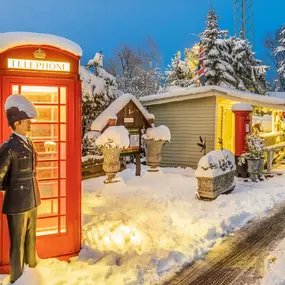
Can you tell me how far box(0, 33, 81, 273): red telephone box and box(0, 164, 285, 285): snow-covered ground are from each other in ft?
1.47

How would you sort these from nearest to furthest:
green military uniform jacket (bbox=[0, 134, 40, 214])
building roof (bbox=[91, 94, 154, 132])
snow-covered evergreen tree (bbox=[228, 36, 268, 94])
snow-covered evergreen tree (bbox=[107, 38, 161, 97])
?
green military uniform jacket (bbox=[0, 134, 40, 214]) < building roof (bbox=[91, 94, 154, 132]) < snow-covered evergreen tree (bbox=[228, 36, 268, 94]) < snow-covered evergreen tree (bbox=[107, 38, 161, 97])

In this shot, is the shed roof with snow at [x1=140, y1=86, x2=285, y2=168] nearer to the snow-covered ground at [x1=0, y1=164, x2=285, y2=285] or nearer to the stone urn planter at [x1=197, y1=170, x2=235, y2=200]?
the snow-covered ground at [x1=0, y1=164, x2=285, y2=285]

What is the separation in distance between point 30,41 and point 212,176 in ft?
18.5

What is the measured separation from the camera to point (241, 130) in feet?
44.4

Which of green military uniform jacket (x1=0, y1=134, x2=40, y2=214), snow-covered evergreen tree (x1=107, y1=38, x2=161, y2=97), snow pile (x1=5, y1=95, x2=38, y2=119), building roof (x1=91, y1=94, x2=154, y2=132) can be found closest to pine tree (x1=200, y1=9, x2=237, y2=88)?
snow-covered evergreen tree (x1=107, y1=38, x2=161, y2=97)

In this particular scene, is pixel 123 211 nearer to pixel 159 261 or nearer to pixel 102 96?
pixel 159 261

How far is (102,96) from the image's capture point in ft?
48.5

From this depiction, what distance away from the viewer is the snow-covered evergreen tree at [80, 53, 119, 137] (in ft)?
45.4

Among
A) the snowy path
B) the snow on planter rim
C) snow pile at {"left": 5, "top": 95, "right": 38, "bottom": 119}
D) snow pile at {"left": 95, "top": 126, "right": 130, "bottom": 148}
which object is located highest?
the snow on planter rim

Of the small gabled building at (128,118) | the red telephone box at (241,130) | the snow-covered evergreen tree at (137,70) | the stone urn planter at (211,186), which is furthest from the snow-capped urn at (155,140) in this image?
the snow-covered evergreen tree at (137,70)

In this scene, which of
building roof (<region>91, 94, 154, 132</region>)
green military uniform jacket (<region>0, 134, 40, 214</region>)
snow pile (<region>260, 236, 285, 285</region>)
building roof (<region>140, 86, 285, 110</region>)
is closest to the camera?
green military uniform jacket (<region>0, 134, 40, 214</region>)

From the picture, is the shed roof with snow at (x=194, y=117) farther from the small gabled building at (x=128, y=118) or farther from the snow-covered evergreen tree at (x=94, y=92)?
the small gabled building at (x=128, y=118)

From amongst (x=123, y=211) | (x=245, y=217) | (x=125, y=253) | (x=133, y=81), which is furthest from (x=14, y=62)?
(x=133, y=81)

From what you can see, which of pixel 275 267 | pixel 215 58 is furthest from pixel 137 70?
pixel 275 267
